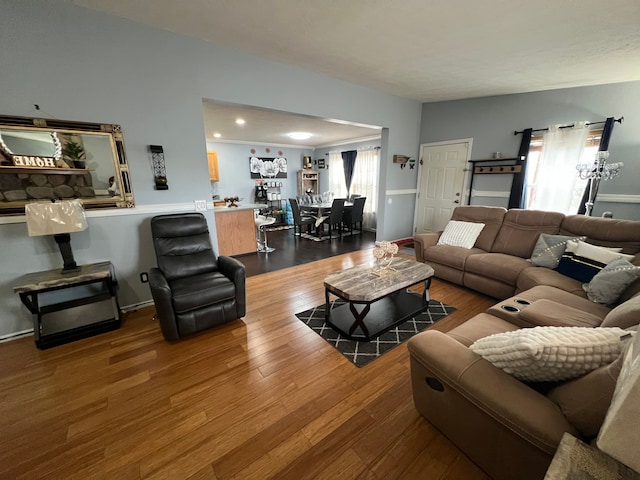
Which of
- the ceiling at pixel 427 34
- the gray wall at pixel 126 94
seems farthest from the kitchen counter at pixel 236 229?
the ceiling at pixel 427 34

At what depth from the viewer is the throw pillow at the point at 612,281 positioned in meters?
1.84

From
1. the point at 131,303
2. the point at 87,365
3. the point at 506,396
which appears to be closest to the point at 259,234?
the point at 131,303

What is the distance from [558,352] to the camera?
3.09 feet

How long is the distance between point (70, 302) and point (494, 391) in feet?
10.7

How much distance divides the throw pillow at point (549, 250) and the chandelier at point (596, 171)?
1347 millimetres

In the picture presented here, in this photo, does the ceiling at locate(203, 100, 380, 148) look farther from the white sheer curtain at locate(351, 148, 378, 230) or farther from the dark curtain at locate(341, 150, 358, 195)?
the white sheer curtain at locate(351, 148, 378, 230)

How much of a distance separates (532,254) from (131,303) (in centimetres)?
455

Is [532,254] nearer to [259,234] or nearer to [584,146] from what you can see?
[584,146]

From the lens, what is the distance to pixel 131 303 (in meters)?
2.76

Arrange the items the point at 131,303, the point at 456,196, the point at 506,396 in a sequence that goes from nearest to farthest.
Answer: the point at 506,396
the point at 131,303
the point at 456,196

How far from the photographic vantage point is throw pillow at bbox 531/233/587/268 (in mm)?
2580

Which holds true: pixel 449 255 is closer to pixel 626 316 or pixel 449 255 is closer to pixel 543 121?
pixel 626 316

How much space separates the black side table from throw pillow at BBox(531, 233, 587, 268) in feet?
14.3

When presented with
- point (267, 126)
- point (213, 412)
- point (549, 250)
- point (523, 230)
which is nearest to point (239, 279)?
point (213, 412)
